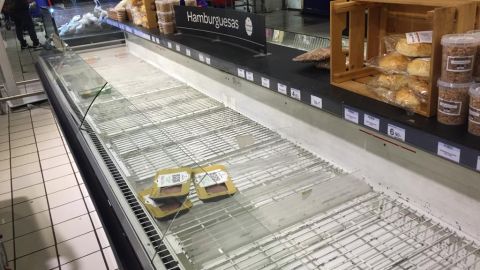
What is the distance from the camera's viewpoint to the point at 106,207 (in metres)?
1.68

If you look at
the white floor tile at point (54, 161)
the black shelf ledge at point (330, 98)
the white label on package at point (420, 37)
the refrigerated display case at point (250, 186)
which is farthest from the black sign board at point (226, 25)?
the white floor tile at point (54, 161)

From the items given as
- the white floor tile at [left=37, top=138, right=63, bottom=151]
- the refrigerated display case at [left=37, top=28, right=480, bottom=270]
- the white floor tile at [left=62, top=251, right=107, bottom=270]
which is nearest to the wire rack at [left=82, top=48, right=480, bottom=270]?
the refrigerated display case at [left=37, top=28, right=480, bottom=270]

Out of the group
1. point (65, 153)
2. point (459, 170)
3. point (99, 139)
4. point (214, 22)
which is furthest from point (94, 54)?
point (459, 170)

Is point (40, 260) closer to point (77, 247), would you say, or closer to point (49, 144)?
point (77, 247)

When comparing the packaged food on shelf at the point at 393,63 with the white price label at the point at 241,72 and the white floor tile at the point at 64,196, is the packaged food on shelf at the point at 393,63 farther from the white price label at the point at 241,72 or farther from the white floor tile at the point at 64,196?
the white floor tile at the point at 64,196

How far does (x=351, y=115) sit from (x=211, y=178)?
0.58m

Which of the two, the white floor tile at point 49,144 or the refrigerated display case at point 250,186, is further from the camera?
the white floor tile at point 49,144

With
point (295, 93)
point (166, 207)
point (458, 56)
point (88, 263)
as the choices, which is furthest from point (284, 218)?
point (88, 263)

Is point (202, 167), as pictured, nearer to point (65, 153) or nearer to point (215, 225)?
point (215, 225)

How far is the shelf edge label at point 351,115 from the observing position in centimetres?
150

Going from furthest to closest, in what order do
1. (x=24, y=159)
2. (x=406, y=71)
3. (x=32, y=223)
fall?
(x=24, y=159)
(x=32, y=223)
(x=406, y=71)

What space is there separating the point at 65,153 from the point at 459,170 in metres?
3.65

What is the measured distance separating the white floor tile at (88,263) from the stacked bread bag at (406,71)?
74.6 inches

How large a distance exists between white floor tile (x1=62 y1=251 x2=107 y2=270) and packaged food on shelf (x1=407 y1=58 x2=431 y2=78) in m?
2.02
